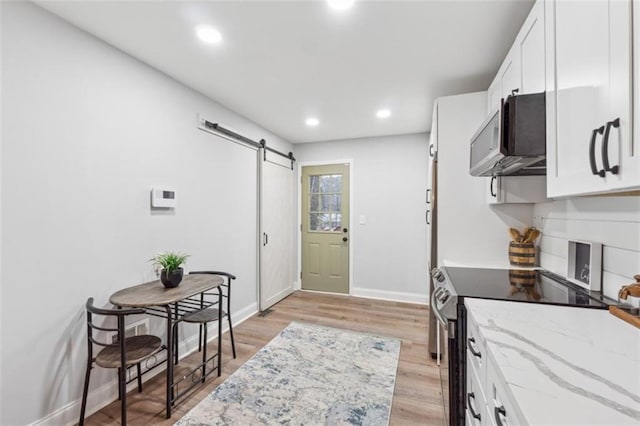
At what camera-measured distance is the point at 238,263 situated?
10.9 feet

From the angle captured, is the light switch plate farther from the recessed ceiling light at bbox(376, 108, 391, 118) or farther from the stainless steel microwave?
the recessed ceiling light at bbox(376, 108, 391, 118)

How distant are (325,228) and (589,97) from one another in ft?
12.5

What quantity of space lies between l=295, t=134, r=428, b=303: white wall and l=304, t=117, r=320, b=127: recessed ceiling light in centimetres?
87

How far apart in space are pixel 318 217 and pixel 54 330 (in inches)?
134

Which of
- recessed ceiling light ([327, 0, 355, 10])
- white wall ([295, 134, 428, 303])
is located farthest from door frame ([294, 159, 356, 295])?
recessed ceiling light ([327, 0, 355, 10])

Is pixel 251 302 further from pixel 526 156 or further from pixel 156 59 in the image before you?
pixel 526 156

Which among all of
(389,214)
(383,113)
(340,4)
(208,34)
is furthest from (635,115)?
(389,214)

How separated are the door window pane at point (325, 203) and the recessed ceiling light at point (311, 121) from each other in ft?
3.43

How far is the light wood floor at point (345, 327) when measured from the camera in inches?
73.2

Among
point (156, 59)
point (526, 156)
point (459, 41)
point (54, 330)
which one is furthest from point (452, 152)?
point (54, 330)

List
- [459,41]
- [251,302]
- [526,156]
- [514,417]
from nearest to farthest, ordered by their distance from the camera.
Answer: [514,417], [526,156], [459,41], [251,302]

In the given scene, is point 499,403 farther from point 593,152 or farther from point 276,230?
point 276,230

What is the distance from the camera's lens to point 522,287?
1562mm

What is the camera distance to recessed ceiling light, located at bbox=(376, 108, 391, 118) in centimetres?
318
